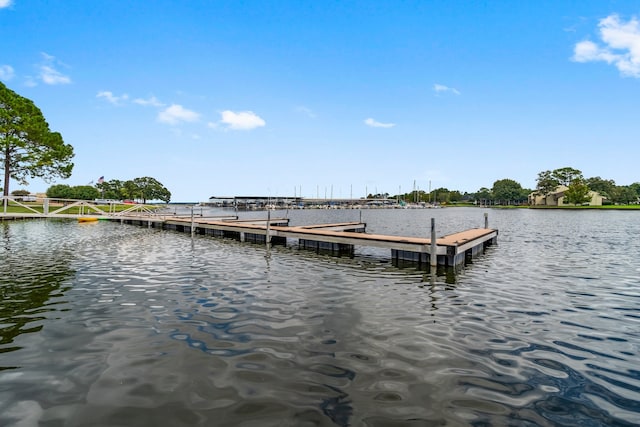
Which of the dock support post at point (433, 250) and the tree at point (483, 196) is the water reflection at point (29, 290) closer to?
the dock support post at point (433, 250)

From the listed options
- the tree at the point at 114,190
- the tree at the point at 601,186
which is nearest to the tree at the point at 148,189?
the tree at the point at 114,190

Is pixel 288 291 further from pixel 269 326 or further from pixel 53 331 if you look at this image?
pixel 53 331

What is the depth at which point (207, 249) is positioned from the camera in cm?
2066

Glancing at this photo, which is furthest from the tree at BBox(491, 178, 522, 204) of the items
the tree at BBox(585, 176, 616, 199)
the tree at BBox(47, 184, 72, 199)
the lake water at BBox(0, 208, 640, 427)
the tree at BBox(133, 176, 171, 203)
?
the tree at BBox(47, 184, 72, 199)

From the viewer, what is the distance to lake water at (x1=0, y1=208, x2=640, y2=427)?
4465 millimetres

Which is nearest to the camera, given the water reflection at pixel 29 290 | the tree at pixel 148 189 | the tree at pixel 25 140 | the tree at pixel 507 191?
the water reflection at pixel 29 290

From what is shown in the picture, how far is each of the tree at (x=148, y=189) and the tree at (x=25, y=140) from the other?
354 ft

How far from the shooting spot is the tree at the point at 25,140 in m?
40.0

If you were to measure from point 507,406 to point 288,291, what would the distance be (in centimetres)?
733

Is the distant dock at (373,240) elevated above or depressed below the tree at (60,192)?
below

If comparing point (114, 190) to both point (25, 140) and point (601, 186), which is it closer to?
point (25, 140)

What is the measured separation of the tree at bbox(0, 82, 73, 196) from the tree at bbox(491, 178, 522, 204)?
175 m

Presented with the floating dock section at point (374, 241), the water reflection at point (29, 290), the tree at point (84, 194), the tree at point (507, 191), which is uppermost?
the tree at point (507, 191)

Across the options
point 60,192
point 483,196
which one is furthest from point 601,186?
point 60,192
